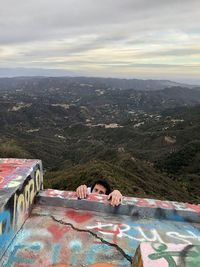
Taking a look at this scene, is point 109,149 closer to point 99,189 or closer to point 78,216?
point 99,189

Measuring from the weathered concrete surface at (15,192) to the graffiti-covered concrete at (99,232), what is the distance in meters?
0.09

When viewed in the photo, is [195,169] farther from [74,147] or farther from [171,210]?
[171,210]

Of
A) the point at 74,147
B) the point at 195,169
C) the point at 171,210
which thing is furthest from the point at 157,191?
the point at 74,147

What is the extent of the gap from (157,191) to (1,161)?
1588 inches

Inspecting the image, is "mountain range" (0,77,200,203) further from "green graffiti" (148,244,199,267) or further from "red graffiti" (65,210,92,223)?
"green graffiti" (148,244,199,267)

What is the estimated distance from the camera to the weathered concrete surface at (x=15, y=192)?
4652 mm

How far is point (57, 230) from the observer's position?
18.2 feet

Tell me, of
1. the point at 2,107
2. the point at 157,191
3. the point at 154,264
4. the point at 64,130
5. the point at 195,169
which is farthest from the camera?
the point at 2,107

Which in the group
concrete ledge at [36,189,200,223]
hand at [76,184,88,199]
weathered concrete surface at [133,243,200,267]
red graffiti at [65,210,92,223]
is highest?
weathered concrete surface at [133,243,200,267]

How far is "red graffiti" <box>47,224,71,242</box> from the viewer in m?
5.35

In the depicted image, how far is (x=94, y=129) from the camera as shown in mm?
143500

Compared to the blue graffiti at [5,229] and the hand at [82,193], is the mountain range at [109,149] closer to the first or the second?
the hand at [82,193]

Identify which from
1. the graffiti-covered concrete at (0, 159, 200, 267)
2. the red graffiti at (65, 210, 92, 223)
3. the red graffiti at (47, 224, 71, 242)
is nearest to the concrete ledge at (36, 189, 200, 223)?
the graffiti-covered concrete at (0, 159, 200, 267)

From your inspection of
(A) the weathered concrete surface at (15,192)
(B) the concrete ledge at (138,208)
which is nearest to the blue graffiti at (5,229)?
(A) the weathered concrete surface at (15,192)
